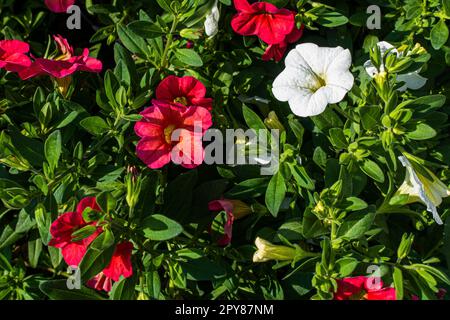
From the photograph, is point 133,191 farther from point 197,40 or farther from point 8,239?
point 197,40

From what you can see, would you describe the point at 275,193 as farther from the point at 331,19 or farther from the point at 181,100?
the point at 331,19

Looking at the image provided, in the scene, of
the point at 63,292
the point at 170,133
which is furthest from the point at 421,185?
the point at 63,292

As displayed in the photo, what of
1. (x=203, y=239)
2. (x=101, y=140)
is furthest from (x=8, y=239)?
(x=203, y=239)

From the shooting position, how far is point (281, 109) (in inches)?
75.4

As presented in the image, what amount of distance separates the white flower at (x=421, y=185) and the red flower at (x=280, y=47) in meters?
0.57

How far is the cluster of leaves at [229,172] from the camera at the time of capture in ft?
5.15

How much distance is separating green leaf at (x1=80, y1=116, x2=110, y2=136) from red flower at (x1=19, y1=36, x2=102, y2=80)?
163 mm

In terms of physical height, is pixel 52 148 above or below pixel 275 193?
above

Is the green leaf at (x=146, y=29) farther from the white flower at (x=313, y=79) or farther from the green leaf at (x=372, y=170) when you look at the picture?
the green leaf at (x=372, y=170)

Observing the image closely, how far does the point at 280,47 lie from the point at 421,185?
2.22 ft

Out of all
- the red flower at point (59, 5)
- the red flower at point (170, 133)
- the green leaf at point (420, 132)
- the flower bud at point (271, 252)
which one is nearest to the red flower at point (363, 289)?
the flower bud at point (271, 252)

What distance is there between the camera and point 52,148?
1572 millimetres

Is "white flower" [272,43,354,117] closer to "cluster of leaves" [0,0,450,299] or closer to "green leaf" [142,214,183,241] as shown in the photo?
"cluster of leaves" [0,0,450,299]

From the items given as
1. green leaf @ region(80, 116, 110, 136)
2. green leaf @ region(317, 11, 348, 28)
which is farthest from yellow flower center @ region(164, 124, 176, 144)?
green leaf @ region(317, 11, 348, 28)
